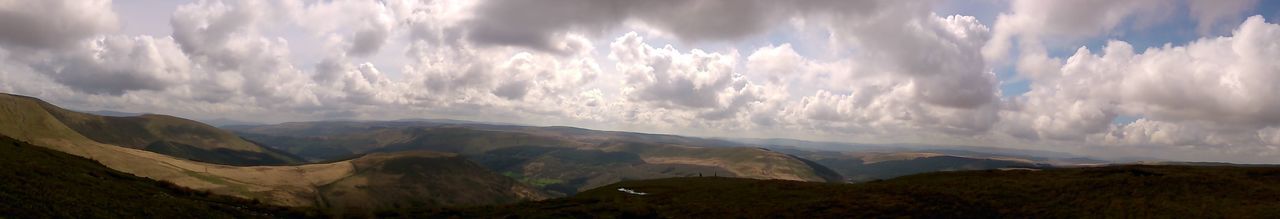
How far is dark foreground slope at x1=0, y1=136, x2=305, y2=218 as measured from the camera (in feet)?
158

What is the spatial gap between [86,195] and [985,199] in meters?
101

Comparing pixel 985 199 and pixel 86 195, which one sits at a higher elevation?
Answer: pixel 985 199

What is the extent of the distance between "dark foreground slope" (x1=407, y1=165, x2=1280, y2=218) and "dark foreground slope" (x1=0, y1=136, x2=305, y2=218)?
70.8ft

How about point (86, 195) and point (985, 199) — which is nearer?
point (86, 195)

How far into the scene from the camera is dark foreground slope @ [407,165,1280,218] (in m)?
63.9

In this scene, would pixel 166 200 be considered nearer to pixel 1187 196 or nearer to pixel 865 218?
pixel 865 218

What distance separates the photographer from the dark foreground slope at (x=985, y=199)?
63875mm

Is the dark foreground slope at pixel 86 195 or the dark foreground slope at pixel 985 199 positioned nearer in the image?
the dark foreground slope at pixel 86 195

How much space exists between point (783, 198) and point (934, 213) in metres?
23.2

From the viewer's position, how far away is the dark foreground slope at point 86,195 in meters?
48.0

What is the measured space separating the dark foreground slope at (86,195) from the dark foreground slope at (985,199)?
70.8ft

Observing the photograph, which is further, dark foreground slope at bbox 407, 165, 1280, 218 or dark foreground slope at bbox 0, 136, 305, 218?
dark foreground slope at bbox 407, 165, 1280, 218

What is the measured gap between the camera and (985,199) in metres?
73.7

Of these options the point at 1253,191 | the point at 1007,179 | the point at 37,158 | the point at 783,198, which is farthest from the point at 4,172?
the point at 1253,191
